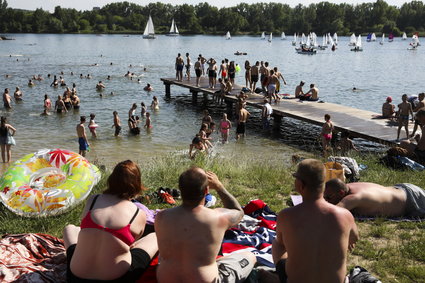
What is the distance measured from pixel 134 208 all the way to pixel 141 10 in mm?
185397

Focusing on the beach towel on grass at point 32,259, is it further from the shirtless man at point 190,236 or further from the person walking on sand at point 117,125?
the person walking on sand at point 117,125

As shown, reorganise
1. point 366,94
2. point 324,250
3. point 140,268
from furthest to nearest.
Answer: point 366,94 < point 140,268 < point 324,250

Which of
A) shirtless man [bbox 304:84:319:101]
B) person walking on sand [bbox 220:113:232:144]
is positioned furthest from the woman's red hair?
shirtless man [bbox 304:84:319:101]

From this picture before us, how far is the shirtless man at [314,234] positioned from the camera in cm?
347

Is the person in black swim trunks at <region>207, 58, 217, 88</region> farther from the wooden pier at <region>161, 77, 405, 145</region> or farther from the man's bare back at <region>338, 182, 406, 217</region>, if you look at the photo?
the man's bare back at <region>338, 182, 406, 217</region>

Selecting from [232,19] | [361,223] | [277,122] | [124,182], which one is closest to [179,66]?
[277,122]

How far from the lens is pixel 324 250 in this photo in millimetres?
3465

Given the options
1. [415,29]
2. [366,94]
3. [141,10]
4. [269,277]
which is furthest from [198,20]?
[269,277]

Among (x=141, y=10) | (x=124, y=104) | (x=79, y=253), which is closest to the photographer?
(x=79, y=253)

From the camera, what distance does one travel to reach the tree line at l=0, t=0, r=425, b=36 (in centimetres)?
13738

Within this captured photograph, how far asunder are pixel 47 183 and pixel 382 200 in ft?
16.0

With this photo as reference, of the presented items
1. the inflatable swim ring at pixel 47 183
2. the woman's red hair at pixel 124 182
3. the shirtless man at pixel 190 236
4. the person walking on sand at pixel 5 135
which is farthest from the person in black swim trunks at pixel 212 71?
the shirtless man at pixel 190 236

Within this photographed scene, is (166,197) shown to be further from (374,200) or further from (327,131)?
(327,131)

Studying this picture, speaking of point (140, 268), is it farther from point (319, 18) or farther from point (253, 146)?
point (319, 18)
